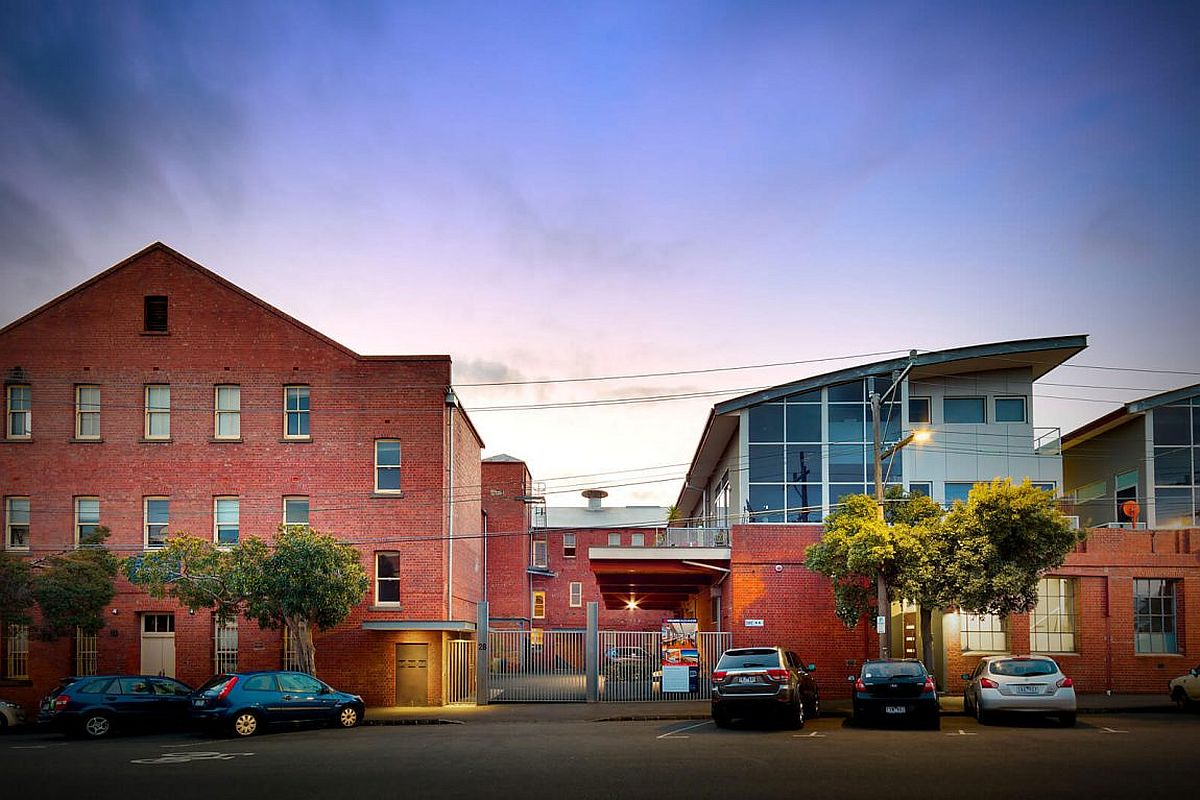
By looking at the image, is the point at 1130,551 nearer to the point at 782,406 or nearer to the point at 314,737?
the point at 782,406

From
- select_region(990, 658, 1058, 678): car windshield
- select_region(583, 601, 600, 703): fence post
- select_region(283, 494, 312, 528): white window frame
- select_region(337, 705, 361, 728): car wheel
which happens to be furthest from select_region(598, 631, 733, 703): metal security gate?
select_region(283, 494, 312, 528): white window frame

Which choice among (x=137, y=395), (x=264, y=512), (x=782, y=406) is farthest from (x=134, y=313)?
(x=782, y=406)

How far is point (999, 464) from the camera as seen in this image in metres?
38.2

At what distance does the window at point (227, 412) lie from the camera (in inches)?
1340

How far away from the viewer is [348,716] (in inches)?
1023

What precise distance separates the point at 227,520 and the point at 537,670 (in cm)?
1093

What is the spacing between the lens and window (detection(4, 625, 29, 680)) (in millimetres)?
33062

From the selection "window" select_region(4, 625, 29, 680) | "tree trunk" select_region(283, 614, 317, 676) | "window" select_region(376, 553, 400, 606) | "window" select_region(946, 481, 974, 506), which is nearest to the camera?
"tree trunk" select_region(283, 614, 317, 676)

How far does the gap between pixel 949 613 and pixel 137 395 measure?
26002mm

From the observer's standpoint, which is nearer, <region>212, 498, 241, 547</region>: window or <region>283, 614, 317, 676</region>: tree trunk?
<region>283, 614, 317, 676</region>: tree trunk

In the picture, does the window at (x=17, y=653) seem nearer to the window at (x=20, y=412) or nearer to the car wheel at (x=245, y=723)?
the window at (x=20, y=412)

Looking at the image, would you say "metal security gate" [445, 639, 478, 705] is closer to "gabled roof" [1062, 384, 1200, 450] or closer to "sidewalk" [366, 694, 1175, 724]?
"sidewalk" [366, 694, 1175, 724]

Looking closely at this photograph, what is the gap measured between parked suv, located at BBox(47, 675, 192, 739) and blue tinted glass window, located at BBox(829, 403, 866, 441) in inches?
880

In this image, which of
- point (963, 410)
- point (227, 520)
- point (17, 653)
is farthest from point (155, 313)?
point (963, 410)
